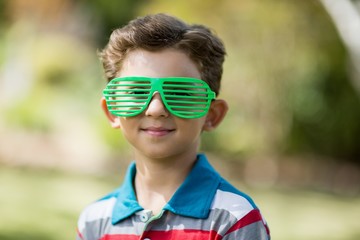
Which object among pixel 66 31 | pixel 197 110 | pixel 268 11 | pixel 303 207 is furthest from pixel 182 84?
pixel 66 31

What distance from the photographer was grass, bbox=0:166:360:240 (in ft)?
24.0

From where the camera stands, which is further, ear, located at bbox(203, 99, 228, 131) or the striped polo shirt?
ear, located at bbox(203, 99, 228, 131)

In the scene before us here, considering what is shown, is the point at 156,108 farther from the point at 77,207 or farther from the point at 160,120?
the point at 77,207

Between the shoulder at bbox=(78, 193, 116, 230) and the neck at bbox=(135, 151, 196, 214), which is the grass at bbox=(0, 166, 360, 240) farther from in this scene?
the neck at bbox=(135, 151, 196, 214)

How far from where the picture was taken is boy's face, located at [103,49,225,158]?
303 cm

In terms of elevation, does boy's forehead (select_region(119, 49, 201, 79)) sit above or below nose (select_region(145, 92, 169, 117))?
above

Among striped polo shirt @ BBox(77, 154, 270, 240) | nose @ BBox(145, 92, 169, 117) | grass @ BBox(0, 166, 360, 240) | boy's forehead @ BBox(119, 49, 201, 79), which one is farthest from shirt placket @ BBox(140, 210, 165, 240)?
grass @ BBox(0, 166, 360, 240)

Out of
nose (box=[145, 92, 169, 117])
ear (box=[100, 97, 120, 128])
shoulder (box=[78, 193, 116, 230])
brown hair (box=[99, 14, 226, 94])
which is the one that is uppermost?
brown hair (box=[99, 14, 226, 94])

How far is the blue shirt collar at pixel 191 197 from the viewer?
120 inches

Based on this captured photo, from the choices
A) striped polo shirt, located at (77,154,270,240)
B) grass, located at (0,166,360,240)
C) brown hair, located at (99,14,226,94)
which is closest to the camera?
striped polo shirt, located at (77,154,270,240)

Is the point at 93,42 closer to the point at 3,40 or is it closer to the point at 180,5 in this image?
the point at 3,40

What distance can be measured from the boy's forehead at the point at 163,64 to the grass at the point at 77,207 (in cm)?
371

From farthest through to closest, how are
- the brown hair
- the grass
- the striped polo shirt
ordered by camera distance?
the grass, the brown hair, the striped polo shirt

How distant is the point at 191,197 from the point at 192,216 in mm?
104
